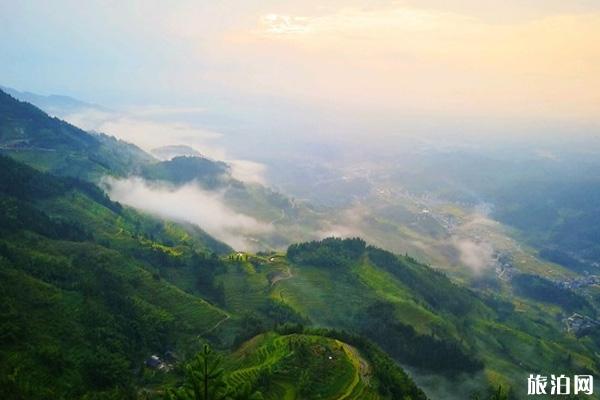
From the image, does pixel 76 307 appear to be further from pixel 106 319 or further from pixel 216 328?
pixel 216 328

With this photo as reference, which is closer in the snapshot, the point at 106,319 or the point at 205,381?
the point at 205,381

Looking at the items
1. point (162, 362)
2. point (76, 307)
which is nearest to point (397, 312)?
point (162, 362)

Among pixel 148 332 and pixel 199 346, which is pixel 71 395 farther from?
pixel 199 346

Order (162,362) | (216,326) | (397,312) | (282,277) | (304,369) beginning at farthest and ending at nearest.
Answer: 1. (282,277)
2. (397,312)
3. (216,326)
4. (162,362)
5. (304,369)

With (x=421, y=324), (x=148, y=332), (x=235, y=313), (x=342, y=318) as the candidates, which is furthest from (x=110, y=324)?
(x=421, y=324)

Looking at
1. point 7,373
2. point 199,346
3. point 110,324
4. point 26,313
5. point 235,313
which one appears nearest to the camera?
point 7,373

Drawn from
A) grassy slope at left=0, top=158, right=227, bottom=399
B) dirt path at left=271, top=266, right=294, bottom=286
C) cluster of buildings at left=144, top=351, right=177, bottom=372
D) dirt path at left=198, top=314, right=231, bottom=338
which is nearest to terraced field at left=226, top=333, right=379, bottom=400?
cluster of buildings at left=144, top=351, right=177, bottom=372

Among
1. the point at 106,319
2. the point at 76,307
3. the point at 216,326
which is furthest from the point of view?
the point at 216,326

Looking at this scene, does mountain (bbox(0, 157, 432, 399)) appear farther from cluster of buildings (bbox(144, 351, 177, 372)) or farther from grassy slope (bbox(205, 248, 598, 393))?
grassy slope (bbox(205, 248, 598, 393))

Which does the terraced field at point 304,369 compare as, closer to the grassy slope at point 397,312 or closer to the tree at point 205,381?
the tree at point 205,381

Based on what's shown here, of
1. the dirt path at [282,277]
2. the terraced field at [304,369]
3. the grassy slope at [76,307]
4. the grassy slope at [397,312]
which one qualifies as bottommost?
the grassy slope at [397,312]

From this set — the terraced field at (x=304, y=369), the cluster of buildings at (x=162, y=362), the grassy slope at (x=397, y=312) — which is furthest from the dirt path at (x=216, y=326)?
the terraced field at (x=304, y=369)
